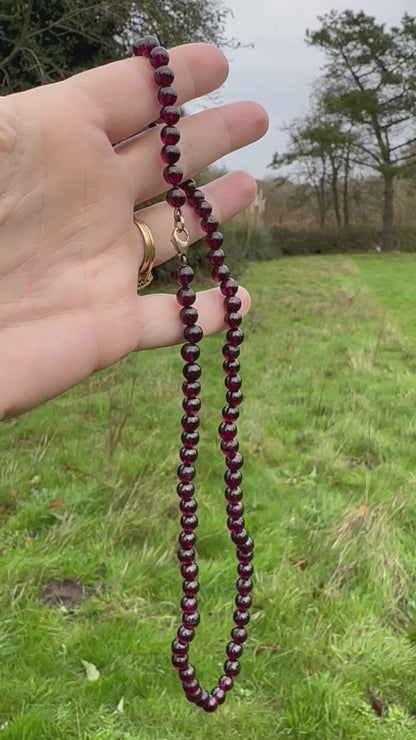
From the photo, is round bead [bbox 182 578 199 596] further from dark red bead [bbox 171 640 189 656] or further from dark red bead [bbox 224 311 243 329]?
dark red bead [bbox 224 311 243 329]

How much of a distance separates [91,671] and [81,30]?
5042 mm

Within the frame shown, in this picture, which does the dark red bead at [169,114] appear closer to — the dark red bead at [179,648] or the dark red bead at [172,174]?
the dark red bead at [172,174]

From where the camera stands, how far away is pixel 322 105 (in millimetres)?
19656

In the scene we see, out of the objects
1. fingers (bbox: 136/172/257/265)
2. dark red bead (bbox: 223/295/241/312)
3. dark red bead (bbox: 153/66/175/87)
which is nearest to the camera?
dark red bead (bbox: 153/66/175/87)

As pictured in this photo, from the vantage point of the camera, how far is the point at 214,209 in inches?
69.3

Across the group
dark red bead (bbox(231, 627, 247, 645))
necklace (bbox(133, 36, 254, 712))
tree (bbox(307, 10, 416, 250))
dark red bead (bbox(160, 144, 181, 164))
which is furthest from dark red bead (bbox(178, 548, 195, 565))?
tree (bbox(307, 10, 416, 250))

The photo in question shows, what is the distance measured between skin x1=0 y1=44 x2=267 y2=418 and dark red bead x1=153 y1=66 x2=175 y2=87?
73mm

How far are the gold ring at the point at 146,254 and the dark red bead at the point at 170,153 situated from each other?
0.84ft

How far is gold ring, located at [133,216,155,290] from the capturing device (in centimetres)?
166

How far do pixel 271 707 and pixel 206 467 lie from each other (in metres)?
1.59

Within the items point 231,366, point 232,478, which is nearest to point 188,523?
point 232,478

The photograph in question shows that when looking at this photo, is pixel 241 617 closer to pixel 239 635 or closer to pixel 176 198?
pixel 239 635

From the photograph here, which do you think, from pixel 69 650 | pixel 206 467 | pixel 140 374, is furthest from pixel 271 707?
pixel 140 374

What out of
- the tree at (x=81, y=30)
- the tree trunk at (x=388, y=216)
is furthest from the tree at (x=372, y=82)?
the tree at (x=81, y=30)
